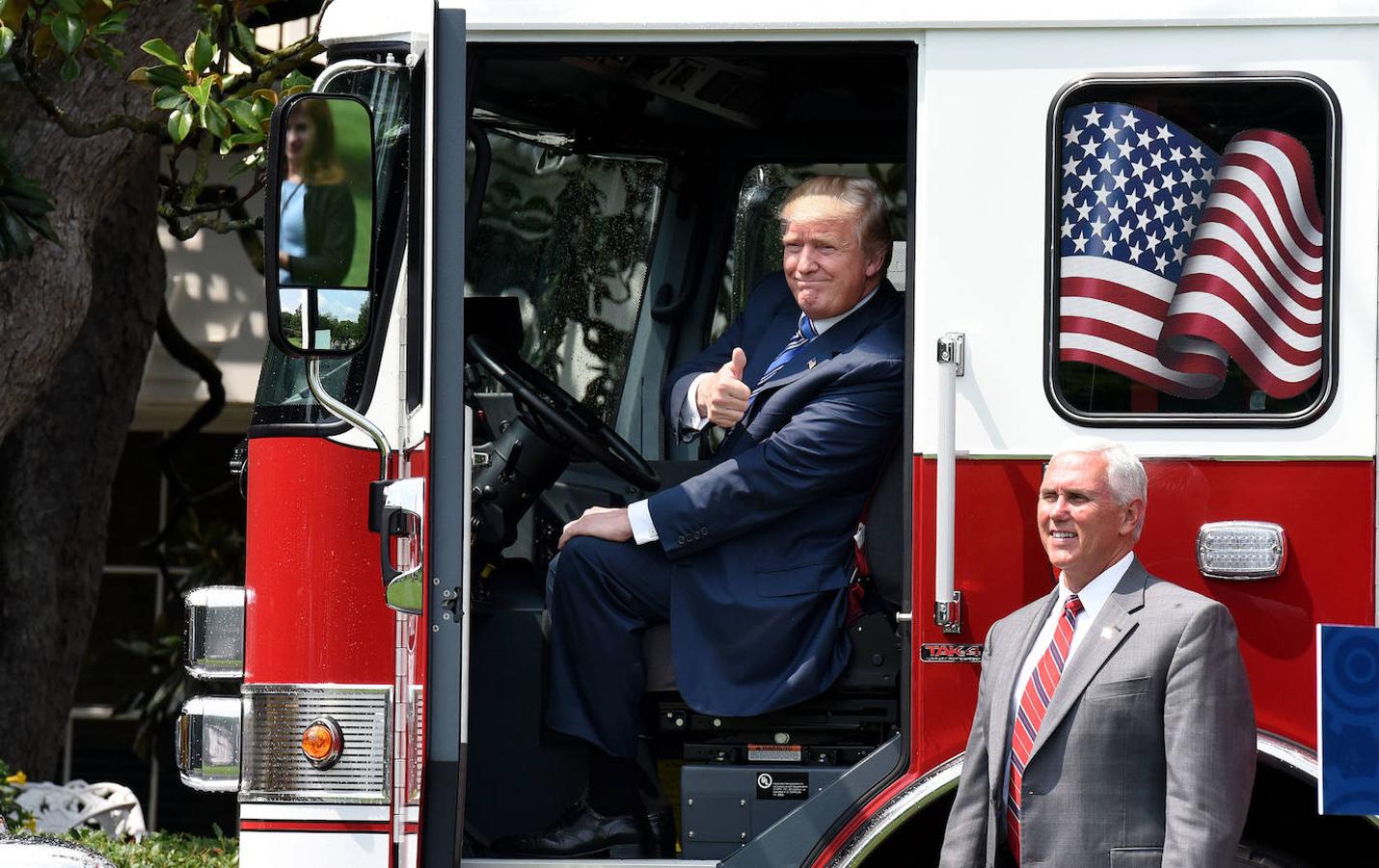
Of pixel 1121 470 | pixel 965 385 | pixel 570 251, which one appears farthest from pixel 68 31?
pixel 1121 470

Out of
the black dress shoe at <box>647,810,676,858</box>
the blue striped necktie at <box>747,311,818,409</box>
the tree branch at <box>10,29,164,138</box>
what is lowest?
the black dress shoe at <box>647,810,676,858</box>

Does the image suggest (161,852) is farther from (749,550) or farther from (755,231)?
(749,550)

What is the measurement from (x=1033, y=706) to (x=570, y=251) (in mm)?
2425

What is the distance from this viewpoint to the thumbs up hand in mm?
4117

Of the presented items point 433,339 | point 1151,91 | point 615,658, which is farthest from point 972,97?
point 615,658

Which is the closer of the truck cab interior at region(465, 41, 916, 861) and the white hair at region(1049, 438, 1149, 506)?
the white hair at region(1049, 438, 1149, 506)

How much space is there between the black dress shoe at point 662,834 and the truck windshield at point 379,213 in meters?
1.35

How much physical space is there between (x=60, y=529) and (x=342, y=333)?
540 cm

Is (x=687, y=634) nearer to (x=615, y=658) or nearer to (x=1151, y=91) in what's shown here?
(x=615, y=658)

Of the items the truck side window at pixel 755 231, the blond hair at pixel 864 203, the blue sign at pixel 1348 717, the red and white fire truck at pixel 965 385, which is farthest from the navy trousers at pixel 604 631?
the blue sign at pixel 1348 717

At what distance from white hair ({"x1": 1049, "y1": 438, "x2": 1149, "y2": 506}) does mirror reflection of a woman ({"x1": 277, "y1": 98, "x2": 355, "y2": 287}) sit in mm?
1501

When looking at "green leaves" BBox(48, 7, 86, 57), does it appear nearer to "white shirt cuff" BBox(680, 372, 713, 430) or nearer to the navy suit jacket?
"white shirt cuff" BBox(680, 372, 713, 430)

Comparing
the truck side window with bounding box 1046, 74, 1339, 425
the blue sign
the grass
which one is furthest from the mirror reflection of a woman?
the grass

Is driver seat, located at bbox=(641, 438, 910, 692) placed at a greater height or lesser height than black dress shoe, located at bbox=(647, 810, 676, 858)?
greater
